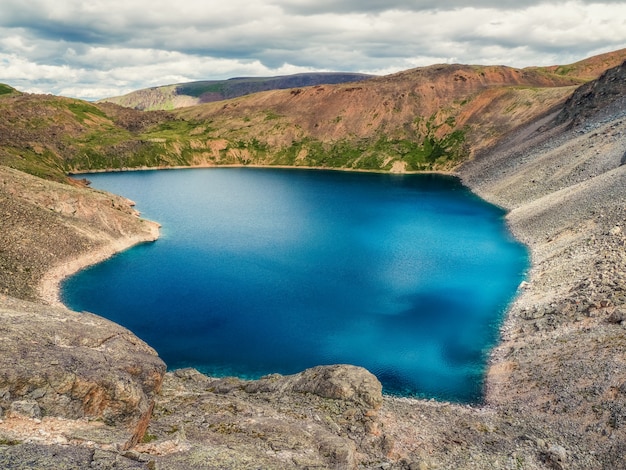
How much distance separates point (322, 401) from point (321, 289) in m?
29.2

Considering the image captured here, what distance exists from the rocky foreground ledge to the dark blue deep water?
489 centimetres

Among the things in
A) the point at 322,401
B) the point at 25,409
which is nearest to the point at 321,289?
the point at 322,401

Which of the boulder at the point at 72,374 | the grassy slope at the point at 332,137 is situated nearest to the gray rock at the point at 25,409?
the boulder at the point at 72,374

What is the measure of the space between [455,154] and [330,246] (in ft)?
348

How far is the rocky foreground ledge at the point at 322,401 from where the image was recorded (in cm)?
1936

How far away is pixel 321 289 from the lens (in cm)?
6044

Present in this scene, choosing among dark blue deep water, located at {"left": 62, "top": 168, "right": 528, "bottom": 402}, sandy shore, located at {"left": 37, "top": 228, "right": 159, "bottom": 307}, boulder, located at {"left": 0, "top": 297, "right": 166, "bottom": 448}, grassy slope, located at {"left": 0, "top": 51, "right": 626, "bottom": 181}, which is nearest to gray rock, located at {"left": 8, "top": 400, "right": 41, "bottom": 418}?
boulder, located at {"left": 0, "top": 297, "right": 166, "bottom": 448}

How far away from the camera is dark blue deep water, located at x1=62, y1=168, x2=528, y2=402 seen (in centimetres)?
4506

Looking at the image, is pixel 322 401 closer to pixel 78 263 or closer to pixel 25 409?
pixel 25 409

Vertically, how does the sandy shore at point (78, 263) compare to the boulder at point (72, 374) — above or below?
below

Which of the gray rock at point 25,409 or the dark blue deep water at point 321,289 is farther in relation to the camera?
the dark blue deep water at point 321,289

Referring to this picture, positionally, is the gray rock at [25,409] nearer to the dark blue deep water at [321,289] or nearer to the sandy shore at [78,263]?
the dark blue deep water at [321,289]

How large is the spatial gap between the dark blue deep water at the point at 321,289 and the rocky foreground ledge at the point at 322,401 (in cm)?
489

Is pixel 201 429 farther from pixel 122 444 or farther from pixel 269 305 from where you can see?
pixel 269 305
